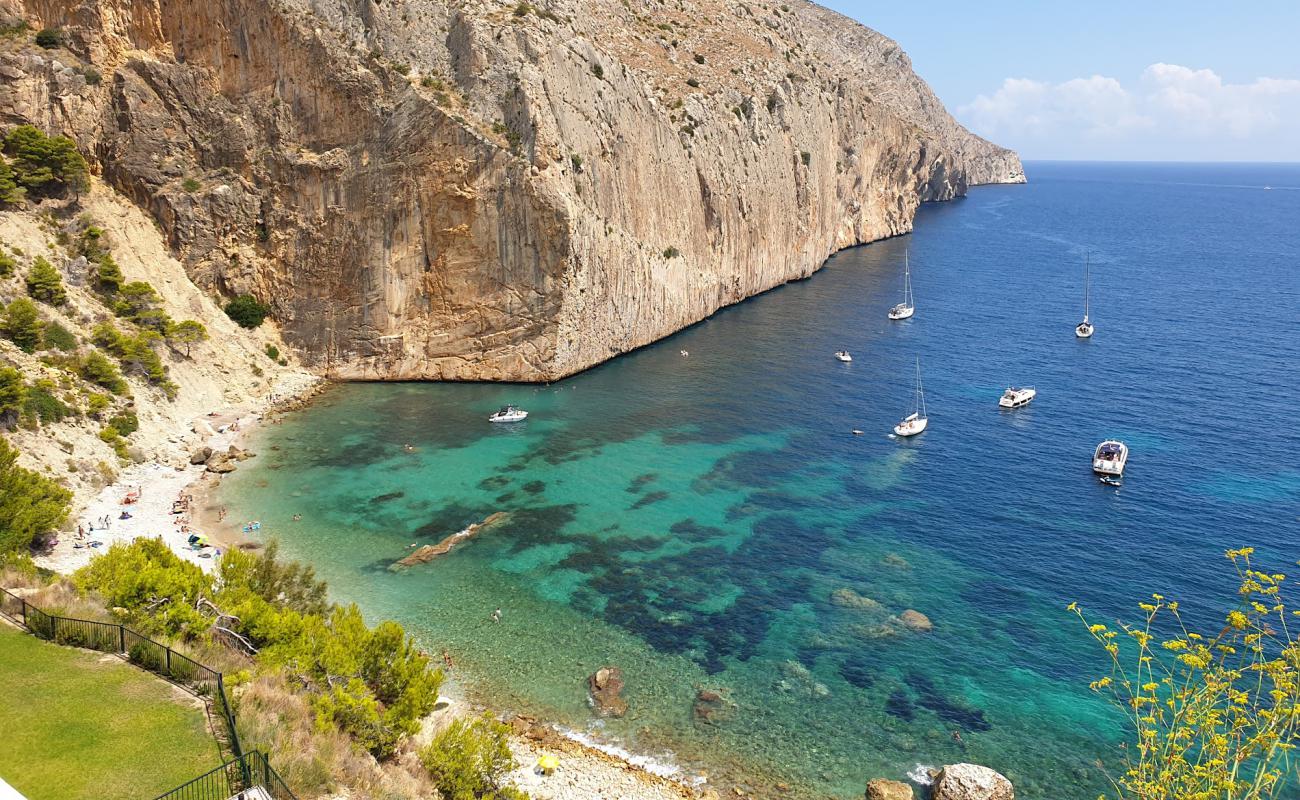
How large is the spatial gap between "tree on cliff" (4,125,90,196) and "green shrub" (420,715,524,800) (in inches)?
2085

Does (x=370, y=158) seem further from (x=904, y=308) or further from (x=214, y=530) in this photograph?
(x=904, y=308)

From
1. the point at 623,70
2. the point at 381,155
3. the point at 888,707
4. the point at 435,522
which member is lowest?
the point at 888,707

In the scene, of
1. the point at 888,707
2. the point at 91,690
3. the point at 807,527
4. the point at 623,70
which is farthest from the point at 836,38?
the point at 91,690

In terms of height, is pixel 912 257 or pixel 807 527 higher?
pixel 912 257

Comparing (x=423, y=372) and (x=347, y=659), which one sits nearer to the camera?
(x=347, y=659)

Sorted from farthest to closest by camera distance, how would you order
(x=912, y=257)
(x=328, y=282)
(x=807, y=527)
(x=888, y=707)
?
(x=912, y=257) < (x=328, y=282) < (x=807, y=527) < (x=888, y=707)

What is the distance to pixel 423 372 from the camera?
64.7 meters

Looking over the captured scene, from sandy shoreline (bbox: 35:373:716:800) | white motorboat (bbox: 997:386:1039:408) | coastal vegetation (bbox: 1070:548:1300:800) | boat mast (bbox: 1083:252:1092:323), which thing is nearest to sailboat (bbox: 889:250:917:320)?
boat mast (bbox: 1083:252:1092:323)

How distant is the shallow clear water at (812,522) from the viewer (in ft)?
98.8

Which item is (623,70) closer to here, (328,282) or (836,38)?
(328,282)

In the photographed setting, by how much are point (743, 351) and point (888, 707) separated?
4889cm

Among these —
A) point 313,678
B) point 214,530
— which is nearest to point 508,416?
point 214,530

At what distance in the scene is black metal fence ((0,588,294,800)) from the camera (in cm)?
1823

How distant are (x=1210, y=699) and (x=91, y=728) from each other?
24114 millimetres
